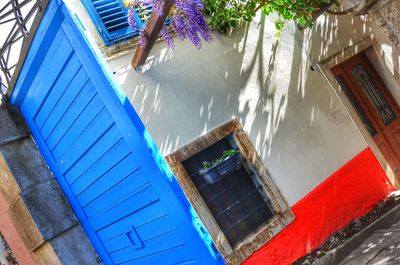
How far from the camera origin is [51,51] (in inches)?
188

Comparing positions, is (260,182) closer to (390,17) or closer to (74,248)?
(390,17)

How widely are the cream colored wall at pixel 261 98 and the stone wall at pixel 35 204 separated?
7.82ft

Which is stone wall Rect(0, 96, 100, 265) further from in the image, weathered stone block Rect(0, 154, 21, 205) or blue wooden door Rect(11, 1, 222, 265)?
blue wooden door Rect(11, 1, 222, 265)

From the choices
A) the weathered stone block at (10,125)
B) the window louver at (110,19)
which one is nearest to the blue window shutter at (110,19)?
the window louver at (110,19)

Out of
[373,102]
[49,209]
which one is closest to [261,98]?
[373,102]

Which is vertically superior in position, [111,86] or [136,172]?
[111,86]

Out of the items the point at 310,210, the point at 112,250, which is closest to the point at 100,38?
the point at 112,250

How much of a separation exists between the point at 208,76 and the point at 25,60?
248 cm

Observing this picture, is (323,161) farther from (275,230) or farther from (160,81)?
(160,81)

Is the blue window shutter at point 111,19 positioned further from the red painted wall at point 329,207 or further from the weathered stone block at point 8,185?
the red painted wall at point 329,207

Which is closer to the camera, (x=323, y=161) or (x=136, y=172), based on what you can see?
(x=136, y=172)

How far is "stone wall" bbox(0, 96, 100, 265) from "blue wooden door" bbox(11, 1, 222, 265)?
0.56 feet

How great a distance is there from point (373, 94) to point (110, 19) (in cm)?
499

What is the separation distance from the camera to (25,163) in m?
5.62
